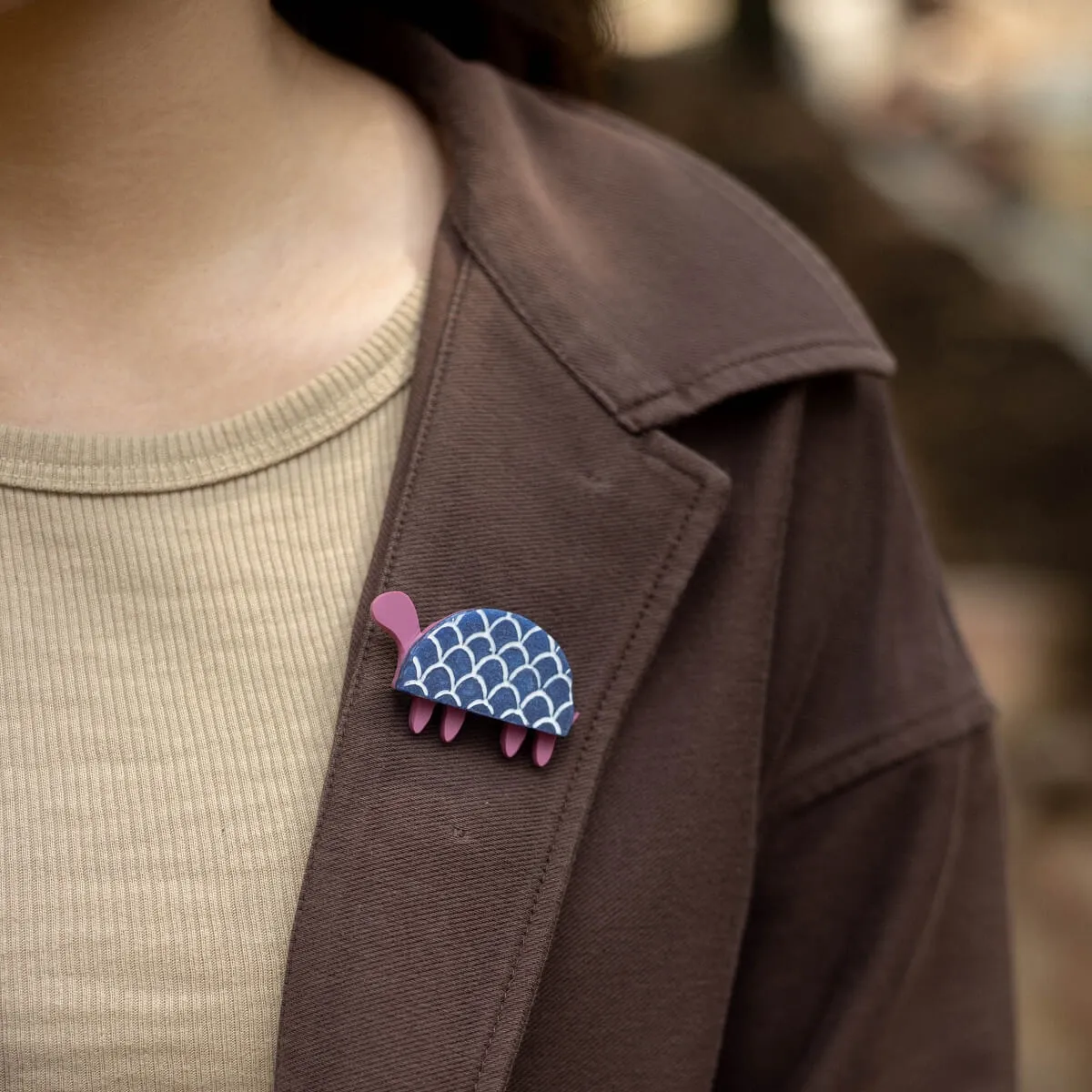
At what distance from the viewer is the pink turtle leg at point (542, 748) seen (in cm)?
96

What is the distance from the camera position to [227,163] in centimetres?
107

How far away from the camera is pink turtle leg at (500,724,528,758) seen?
3.13 ft

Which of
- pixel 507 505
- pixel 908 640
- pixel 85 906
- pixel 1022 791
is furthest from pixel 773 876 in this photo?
pixel 1022 791

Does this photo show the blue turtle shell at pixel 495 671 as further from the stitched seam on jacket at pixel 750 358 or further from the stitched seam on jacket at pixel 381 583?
the stitched seam on jacket at pixel 750 358

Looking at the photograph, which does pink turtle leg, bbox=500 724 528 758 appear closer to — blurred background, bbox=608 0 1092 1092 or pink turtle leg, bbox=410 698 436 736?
pink turtle leg, bbox=410 698 436 736

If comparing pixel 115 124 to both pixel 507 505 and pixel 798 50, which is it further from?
pixel 798 50

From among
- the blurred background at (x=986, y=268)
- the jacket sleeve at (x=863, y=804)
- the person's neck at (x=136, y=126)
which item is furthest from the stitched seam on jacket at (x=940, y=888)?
the blurred background at (x=986, y=268)

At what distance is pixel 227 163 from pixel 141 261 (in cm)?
10

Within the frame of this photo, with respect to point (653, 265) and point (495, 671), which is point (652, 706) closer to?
point (495, 671)

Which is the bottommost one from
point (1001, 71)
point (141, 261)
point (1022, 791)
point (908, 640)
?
point (1022, 791)

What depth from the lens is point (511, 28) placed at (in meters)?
1.32

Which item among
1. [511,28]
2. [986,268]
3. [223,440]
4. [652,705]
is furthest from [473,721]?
[986,268]

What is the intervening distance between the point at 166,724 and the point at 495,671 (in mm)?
206

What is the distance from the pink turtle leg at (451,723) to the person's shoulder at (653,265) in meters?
0.24
